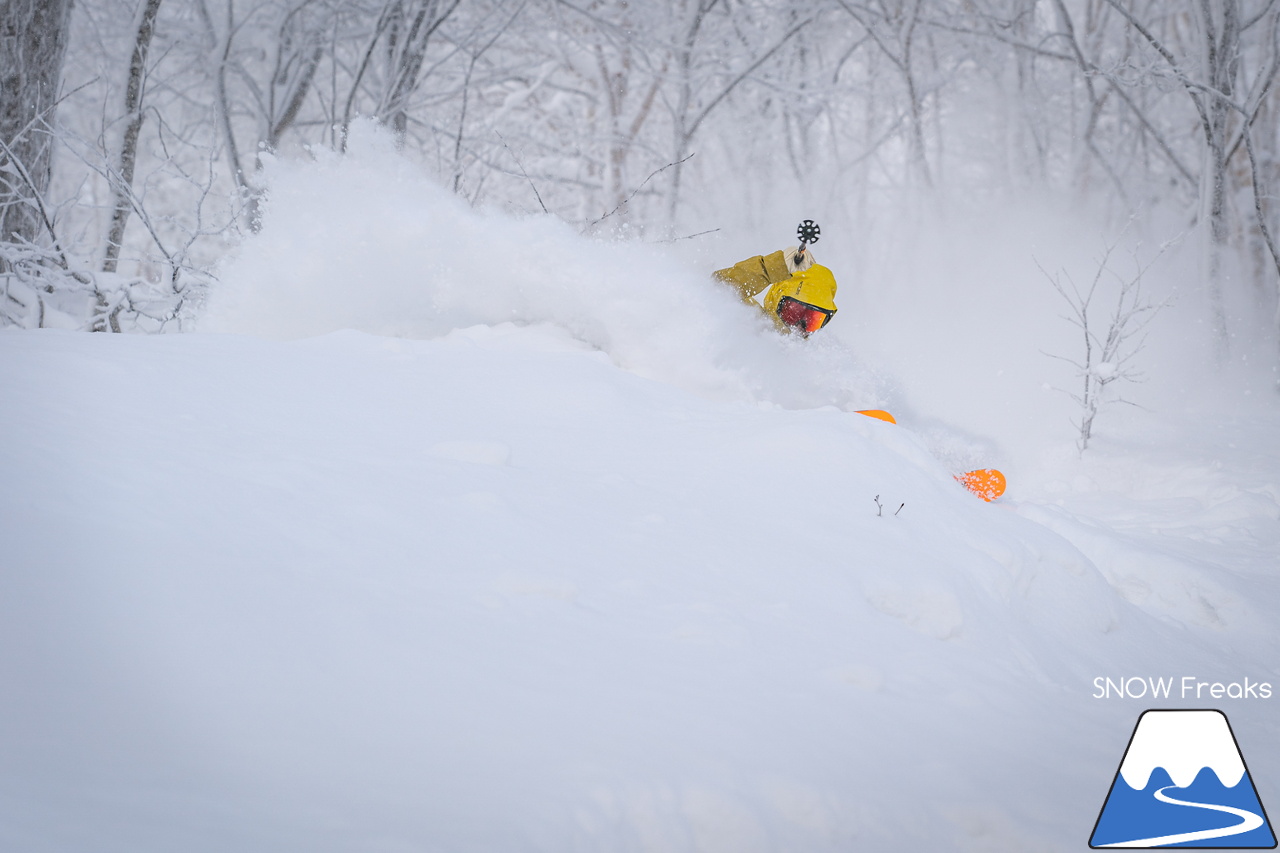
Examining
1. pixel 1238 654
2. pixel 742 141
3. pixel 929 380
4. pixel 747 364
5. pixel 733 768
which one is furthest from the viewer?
pixel 742 141

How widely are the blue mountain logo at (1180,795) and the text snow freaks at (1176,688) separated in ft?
0.59

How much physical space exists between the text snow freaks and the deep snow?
51 mm

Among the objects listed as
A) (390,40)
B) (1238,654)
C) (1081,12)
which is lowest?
(1238,654)

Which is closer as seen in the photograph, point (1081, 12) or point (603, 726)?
point (603, 726)

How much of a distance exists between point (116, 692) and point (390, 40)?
9137 millimetres

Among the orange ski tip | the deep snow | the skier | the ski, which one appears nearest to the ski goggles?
the skier

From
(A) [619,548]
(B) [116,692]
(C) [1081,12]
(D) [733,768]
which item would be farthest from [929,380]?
(C) [1081,12]

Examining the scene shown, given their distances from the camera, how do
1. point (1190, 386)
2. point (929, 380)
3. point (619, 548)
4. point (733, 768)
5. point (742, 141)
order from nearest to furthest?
point (733, 768) < point (619, 548) < point (1190, 386) < point (929, 380) < point (742, 141)

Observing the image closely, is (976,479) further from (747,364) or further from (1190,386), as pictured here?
(1190,386)

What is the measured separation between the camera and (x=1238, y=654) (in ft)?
9.15

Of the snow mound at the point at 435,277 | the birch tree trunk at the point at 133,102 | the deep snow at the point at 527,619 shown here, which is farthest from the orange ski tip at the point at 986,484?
the birch tree trunk at the point at 133,102

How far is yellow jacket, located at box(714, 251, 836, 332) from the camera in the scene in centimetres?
515

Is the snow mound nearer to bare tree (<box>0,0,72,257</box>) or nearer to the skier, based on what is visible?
the skier

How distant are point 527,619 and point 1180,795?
1.55m
